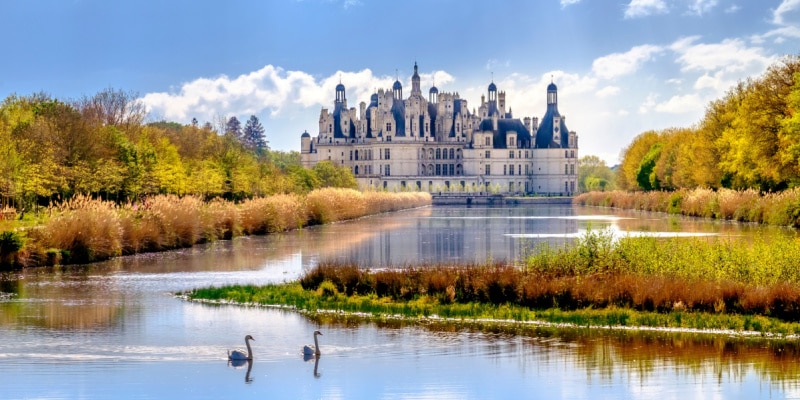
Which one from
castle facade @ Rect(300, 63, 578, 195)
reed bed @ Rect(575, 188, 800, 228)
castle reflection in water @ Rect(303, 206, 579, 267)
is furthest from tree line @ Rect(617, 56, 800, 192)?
castle facade @ Rect(300, 63, 578, 195)

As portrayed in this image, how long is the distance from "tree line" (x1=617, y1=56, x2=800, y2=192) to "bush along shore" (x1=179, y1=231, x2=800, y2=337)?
2282 centimetres

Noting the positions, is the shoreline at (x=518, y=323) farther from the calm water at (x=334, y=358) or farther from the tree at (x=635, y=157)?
the tree at (x=635, y=157)

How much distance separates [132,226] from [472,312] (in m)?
20.9

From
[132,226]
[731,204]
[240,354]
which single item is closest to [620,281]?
[240,354]

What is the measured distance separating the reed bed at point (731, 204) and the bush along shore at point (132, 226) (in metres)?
22.5

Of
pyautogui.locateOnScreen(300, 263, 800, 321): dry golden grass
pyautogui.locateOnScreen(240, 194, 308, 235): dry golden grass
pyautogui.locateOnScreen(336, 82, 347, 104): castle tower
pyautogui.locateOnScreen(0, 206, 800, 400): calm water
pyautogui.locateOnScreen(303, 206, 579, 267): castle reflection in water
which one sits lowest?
pyautogui.locateOnScreen(0, 206, 800, 400): calm water

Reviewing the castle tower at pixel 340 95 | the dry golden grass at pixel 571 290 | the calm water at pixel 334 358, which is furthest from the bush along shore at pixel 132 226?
the castle tower at pixel 340 95

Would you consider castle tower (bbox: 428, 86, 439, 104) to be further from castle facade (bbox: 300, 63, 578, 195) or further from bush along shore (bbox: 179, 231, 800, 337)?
bush along shore (bbox: 179, 231, 800, 337)

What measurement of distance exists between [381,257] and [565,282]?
1624 centimetres

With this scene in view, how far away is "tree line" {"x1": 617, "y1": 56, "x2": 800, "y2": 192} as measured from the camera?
50375 millimetres

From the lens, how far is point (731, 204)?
6250cm

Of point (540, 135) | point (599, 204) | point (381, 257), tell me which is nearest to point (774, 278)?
point (381, 257)

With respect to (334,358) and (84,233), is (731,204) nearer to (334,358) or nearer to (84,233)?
(84,233)

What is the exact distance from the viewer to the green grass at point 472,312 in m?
20.0
